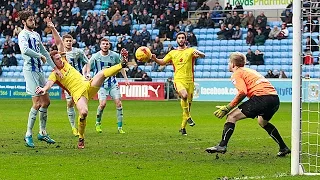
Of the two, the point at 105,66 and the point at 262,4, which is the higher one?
the point at 262,4

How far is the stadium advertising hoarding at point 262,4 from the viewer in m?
39.7

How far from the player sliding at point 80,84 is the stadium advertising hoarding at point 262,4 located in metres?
26.2

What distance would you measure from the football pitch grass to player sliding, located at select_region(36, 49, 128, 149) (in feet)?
2.10

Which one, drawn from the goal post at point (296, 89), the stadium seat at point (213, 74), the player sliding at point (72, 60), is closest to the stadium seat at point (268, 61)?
the stadium seat at point (213, 74)

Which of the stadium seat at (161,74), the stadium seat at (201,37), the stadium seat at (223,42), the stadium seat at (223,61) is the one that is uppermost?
the stadium seat at (201,37)

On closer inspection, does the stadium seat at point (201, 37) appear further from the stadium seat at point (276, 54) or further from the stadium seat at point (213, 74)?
the stadium seat at point (276, 54)

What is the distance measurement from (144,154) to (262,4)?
2856 centimetres

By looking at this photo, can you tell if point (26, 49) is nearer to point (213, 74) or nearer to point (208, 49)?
point (213, 74)

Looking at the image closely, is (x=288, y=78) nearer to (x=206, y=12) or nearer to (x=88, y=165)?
(x=206, y=12)

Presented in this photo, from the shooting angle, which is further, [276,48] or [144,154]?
[276,48]

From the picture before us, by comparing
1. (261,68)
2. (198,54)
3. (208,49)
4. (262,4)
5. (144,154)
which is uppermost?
(262,4)

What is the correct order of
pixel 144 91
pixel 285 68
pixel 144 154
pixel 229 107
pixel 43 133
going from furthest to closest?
1. pixel 285 68
2. pixel 144 91
3. pixel 43 133
4. pixel 144 154
5. pixel 229 107

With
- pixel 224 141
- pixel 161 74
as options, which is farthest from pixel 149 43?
pixel 224 141

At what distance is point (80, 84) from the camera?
1455 cm
